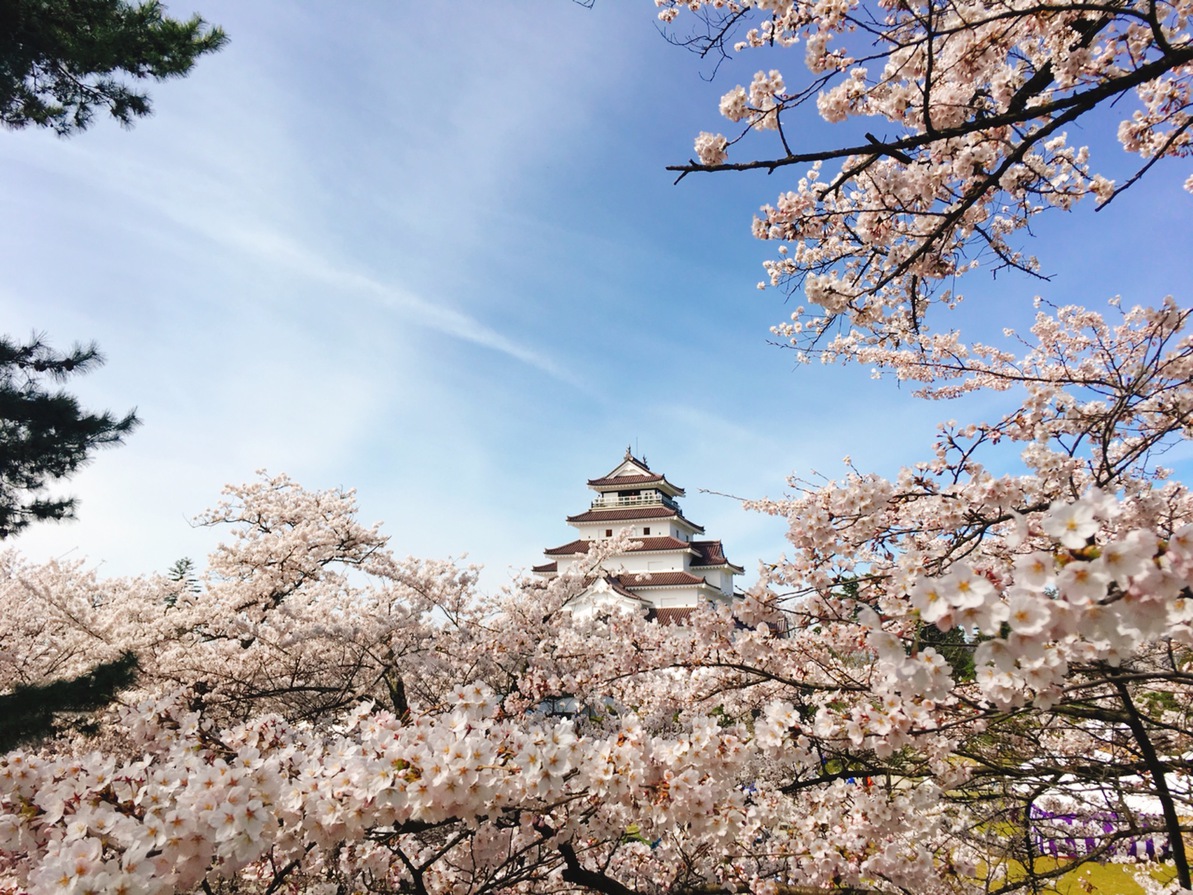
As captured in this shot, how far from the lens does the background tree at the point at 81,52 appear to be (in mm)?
6430

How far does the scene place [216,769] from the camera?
1.87 meters

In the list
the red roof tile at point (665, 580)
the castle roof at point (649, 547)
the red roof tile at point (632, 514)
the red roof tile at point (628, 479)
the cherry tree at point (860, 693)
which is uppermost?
the red roof tile at point (628, 479)

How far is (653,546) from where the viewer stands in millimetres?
30547

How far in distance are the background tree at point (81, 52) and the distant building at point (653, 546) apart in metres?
23.2

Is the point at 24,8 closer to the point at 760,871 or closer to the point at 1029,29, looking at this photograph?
the point at 1029,29

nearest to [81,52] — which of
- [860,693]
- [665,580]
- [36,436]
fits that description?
[36,436]

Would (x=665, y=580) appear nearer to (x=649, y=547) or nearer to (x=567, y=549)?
(x=649, y=547)

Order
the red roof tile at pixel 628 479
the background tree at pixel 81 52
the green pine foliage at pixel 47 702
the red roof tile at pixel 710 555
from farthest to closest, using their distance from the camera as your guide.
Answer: the red roof tile at pixel 628 479 → the red roof tile at pixel 710 555 → the background tree at pixel 81 52 → the green pine foliage at pixel 47 702

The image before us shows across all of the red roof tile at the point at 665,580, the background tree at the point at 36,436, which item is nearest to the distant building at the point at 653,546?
the red roof tile at the point at 665,580

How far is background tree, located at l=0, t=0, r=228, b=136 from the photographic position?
6430 mm

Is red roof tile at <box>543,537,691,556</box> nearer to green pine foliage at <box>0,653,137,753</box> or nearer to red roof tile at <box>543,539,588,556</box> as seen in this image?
red roof tile at <box>543,539,588,556</box>

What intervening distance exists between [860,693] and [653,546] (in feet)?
90.5

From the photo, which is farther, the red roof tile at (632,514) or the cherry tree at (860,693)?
the red roof tile at (632,514)

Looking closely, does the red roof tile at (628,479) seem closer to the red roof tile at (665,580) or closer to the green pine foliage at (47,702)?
the red roof tile at (665,580)
